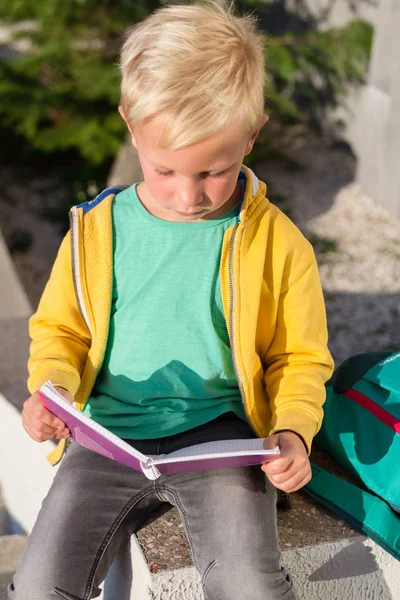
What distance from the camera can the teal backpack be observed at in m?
2.12

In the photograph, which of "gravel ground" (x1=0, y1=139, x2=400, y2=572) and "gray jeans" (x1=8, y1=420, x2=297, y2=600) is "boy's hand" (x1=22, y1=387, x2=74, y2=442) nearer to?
"gray jeans" (x1=8, y1=420, x2=297, y2=600)

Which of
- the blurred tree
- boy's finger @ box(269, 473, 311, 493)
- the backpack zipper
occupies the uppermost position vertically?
boy's finger @ box(269, 473, 311, 493)

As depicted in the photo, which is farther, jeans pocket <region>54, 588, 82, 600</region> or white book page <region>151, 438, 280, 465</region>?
jeans pocket <region>54, 588, 82, 600</region>

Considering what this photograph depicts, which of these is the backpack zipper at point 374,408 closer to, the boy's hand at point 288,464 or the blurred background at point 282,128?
the boy's hand at point 288,464

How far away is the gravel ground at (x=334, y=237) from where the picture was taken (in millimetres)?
3896

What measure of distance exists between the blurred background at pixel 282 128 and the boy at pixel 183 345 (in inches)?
91.3

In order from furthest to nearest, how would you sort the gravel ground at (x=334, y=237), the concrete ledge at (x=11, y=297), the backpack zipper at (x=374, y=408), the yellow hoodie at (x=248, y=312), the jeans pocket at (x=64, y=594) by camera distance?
the gravel ground at (x=334, y=237) → the concrete ledge at (x=11, y=297) → the backpack zipper at (x=374, y=408) → the yellow hoodie at (x=248, y=312) → the jeans pocket at (x=64, y=594)

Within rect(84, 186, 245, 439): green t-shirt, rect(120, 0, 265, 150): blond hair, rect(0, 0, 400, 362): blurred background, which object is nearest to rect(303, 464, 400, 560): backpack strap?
rect(84, 186, 245, 439): green t-shirt

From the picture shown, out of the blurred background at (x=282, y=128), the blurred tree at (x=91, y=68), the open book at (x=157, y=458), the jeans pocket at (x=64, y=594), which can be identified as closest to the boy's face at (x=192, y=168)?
the open book at (x=157, y=458)

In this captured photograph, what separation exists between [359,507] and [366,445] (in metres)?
0.19

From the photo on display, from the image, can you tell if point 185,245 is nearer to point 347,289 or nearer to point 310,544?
point 310,544

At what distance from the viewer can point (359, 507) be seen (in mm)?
2160

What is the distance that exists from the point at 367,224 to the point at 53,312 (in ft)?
10.5

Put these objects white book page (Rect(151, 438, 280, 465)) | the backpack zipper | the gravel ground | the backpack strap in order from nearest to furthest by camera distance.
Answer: white book page (Rect(151, 438, 280, 465))
the backpack strap
the backpack zipper
the gravel ground
